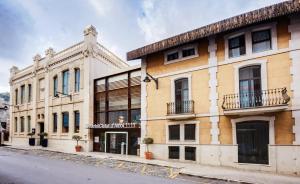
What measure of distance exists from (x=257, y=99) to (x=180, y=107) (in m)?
5.10

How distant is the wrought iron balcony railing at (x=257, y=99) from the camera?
13486mm

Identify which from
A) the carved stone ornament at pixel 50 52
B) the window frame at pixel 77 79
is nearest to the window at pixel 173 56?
the window frame at pixel 77 79

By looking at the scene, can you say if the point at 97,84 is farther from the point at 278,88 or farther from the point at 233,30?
the point at 278,88

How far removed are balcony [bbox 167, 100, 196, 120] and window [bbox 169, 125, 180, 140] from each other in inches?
34.9

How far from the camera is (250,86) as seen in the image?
585 inches

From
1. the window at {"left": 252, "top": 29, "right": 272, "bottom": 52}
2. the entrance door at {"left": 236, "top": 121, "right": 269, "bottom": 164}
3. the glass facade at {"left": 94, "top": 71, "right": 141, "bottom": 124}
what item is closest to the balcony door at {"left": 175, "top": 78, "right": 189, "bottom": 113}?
the entrance door at {"left": 236, "top": 121, "right": 269, "bottom": 164}

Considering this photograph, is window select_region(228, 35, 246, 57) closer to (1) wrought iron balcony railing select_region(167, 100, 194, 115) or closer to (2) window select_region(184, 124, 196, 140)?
(1) wrought iron balcony railing select_region(167, 100, 194, 115)

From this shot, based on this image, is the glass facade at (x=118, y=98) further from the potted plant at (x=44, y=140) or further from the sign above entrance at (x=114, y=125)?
the potted plant at (x=44, y=140)

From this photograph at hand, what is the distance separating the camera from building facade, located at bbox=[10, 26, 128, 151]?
2527 centimetres

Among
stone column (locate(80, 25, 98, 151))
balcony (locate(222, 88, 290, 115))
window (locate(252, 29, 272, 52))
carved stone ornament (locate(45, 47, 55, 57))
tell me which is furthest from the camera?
carved stone ornament (locate(45, 47, 55, 57))

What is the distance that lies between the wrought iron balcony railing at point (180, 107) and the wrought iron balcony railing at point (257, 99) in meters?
2.32

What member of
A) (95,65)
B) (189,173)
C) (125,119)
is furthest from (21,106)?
(189,173)

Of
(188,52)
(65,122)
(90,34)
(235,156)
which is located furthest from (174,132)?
(65,122)

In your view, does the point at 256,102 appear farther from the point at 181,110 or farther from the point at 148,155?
the point at 148,155
